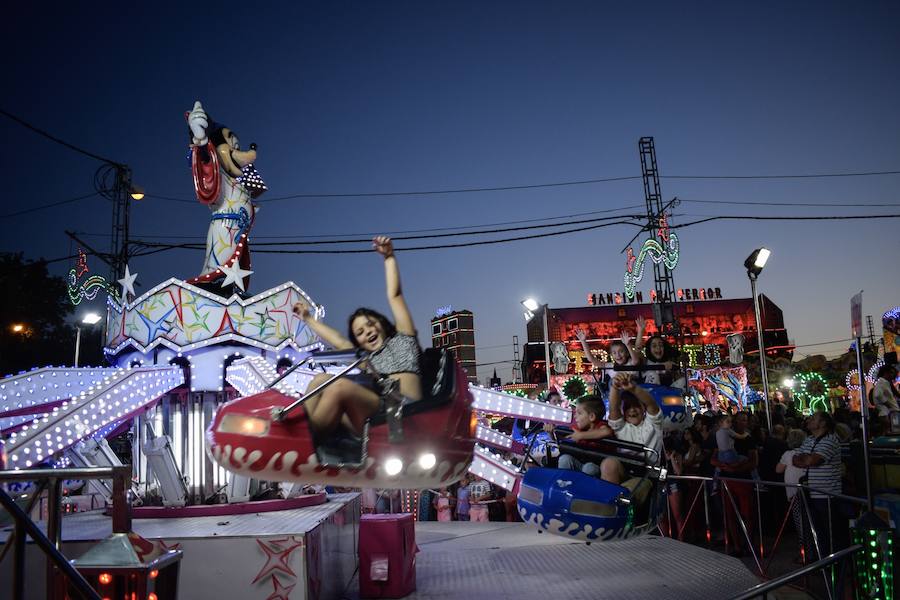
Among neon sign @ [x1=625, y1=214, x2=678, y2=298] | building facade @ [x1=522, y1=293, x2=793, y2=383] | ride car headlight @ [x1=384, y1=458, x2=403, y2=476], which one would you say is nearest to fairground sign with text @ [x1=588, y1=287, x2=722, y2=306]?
building facade @ [x1=522, y1=293, x2=793, y2=383]

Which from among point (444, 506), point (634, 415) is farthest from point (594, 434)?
point (444, 506)

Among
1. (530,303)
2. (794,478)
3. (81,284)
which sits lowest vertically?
(794,478)

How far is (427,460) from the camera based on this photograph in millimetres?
2590

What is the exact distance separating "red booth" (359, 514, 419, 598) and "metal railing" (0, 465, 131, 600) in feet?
12.9

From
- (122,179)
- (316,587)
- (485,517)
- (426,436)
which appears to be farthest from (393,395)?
(122,179)

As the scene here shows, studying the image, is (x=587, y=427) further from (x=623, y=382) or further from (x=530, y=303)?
(x=530, y=303)

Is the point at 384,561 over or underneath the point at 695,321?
underneath

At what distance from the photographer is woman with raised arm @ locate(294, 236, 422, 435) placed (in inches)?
101

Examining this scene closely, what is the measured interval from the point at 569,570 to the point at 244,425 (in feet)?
20.6

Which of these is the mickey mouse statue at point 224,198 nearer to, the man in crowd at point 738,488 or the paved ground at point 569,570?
the paved ground at point 569,570

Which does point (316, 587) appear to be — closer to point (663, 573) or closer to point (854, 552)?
point (663, 573)

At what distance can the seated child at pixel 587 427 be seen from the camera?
516cm

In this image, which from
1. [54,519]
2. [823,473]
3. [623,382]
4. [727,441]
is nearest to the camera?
[54,519]

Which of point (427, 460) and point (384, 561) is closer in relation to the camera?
point (427, 460)
